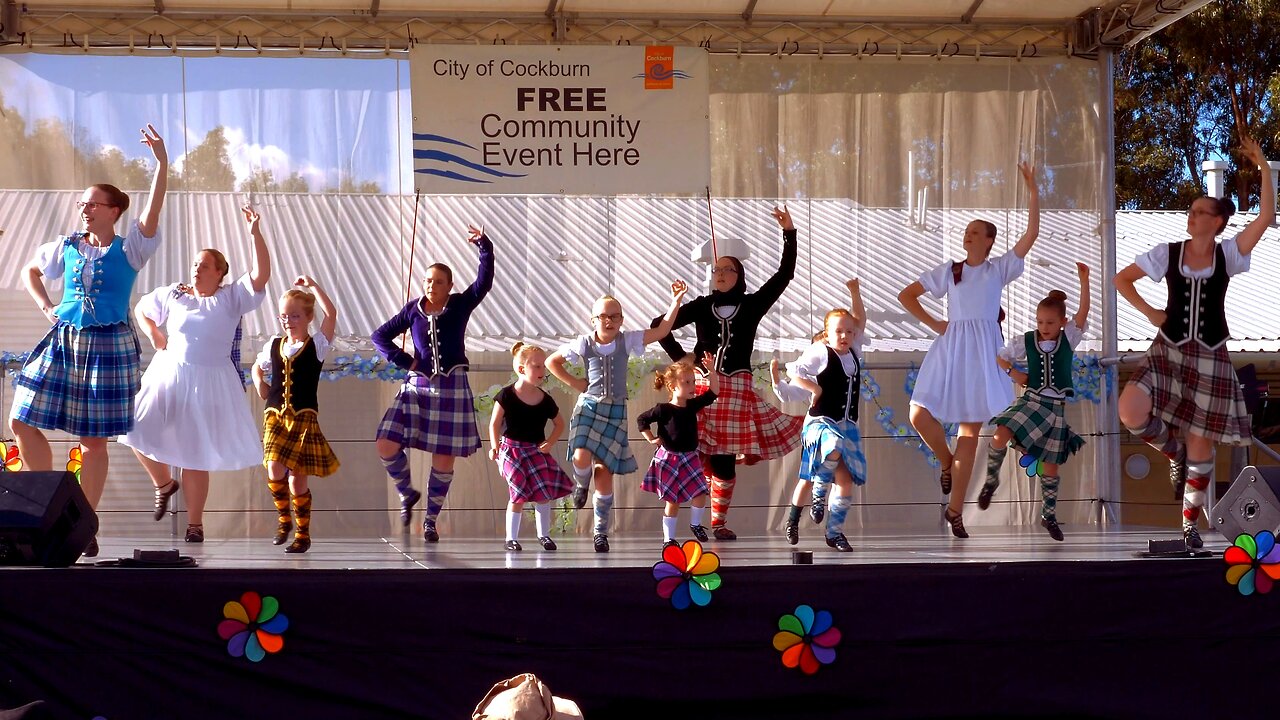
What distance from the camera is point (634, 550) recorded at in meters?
6.00

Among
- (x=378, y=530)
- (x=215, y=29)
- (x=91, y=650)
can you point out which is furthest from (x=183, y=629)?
(x=215, y=29)

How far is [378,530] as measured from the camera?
753 cm

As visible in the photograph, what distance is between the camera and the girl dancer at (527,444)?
599 centimetres

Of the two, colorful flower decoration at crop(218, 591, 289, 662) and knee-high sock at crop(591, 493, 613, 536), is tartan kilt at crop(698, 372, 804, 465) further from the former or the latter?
colorful flower decoration at crop(218, 591, 289, 662)

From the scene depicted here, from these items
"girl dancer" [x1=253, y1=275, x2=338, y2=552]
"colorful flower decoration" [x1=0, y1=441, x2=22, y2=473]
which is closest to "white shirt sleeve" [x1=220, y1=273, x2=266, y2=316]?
"girl dancer" [x1=253, y1=275, x2=338, y2=552]

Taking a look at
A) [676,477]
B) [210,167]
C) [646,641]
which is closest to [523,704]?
[646,641]

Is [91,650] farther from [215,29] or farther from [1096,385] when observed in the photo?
[1096,385]

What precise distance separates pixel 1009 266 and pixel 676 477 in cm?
193

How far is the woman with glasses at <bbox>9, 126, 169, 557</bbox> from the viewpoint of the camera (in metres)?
5.34

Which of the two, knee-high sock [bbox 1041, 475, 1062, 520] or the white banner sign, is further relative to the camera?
the white banner sign

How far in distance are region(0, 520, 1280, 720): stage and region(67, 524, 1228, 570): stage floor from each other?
516mm

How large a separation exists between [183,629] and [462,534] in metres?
3.67

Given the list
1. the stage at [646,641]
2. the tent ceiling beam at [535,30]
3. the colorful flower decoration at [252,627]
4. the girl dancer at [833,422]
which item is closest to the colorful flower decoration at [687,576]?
the stage at [646,641]

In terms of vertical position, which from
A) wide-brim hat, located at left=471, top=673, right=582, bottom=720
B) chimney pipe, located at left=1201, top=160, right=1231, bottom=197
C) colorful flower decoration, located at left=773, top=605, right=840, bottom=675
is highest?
chimney pipe, located at left=1201, top=160, right=1231, bottom=197
